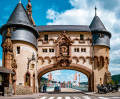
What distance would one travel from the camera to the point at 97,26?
36.4m

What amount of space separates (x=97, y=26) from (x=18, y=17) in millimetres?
15792

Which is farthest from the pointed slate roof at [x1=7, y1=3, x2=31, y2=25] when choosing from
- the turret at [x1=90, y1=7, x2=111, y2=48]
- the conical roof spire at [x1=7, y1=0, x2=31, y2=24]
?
the turret at [x1=90, y1=7, x2=111, y2=48]

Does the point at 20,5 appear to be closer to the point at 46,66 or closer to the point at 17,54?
the point at 17,54

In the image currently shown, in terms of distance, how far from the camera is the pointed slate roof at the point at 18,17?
29.8m

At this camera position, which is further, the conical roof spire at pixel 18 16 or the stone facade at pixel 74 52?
the stone facade at pixel 74 52

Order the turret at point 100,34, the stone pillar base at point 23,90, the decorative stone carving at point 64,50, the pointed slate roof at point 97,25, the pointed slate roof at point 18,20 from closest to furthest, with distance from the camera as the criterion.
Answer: the stone pillar base at point 23,90 → the pointed slate roof at point 18,20 → the decorative stone carving at point 64,50 → the turret at point 100,34 → the pointed slate roof at point 97,25

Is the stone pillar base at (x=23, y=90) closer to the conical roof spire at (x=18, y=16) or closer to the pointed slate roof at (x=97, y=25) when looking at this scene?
the conical roof spire at (x=18, y=16)

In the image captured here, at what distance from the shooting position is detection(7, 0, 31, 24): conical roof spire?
29.8m

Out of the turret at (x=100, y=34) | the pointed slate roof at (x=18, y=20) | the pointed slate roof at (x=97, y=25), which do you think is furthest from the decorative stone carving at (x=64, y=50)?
the pointed slate roof at (x=18, y=20)

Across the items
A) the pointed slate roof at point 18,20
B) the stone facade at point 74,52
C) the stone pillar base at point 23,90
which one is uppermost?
the pointed slate roof at point 18,20

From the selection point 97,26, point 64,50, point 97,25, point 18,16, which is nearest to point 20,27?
point 18,16

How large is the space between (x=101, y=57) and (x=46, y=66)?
35.7 feet

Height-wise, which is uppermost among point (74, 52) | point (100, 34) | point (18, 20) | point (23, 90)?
point (18, 20)

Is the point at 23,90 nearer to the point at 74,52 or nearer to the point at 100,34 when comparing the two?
the point at 74,52
